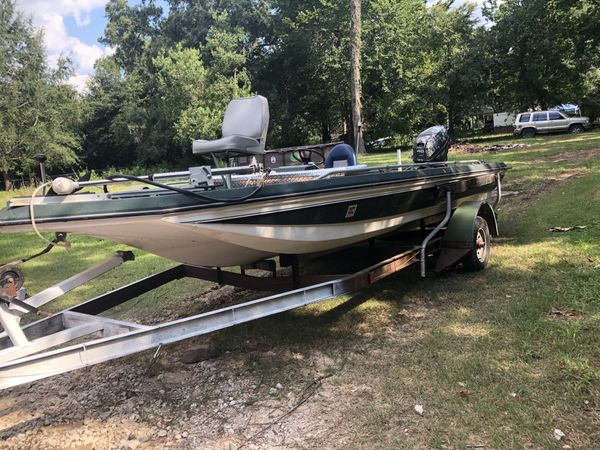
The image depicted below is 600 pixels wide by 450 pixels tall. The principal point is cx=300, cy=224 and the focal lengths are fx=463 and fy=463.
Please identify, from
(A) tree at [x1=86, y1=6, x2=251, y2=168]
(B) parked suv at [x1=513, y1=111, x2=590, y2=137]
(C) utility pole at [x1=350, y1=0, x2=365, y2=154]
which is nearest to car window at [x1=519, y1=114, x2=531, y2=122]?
(B) parked suv at [x1=513, y1=111, x2=590, y2=137]

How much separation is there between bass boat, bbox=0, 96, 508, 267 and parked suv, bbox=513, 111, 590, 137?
73.2 feet

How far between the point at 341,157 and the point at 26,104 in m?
31.3

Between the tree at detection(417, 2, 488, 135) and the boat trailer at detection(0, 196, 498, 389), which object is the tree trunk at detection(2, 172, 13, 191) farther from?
the boat trailer at detection(0, 196, 498, 389)

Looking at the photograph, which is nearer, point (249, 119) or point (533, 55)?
point (249, 119)

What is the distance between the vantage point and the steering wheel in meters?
5.62

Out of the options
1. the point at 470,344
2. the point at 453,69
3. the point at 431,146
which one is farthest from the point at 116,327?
the point at 453,69

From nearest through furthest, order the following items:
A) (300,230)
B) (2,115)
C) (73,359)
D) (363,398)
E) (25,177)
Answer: (73,359) → (363,398) → (300,230) → (2,115) → (25,177)

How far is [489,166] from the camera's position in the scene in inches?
233

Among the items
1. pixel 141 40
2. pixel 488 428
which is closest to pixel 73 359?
pixel 488 428

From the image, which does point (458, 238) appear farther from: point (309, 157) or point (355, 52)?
point (355, 52)

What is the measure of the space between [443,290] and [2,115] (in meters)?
31.6

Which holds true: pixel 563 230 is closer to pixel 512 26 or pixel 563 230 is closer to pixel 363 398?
pixel 363 398

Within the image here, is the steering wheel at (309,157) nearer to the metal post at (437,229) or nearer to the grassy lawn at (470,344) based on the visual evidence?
the metal post at (437,229)

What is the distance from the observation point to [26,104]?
2967 centimetres
